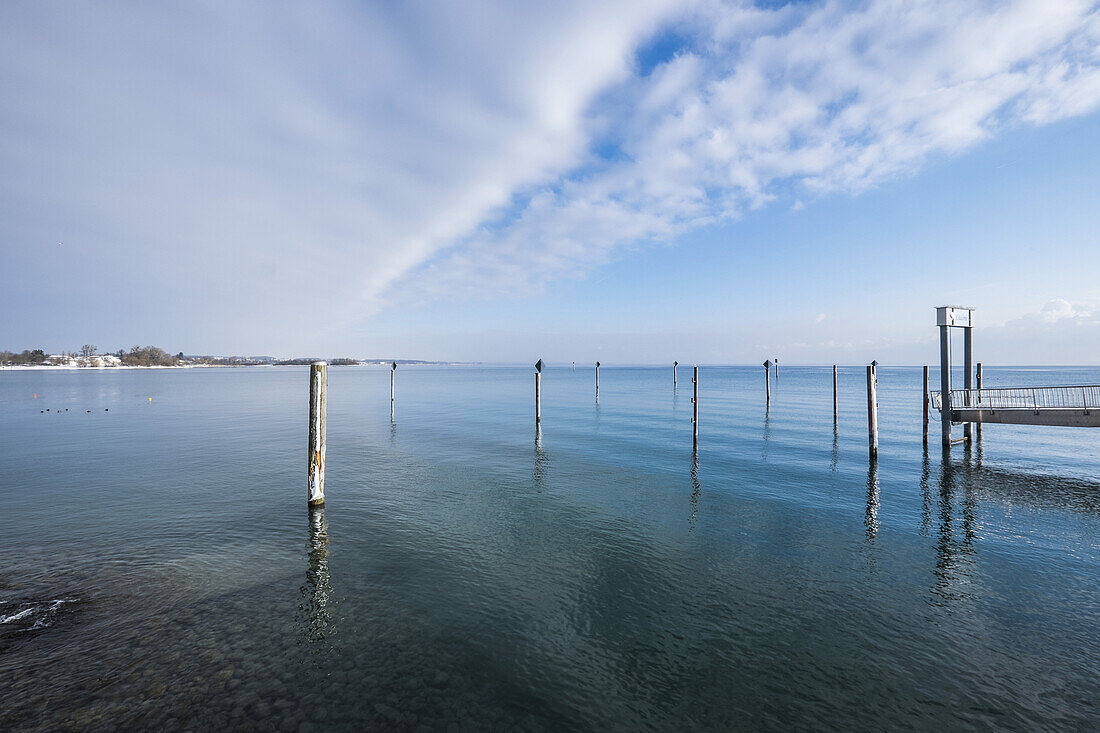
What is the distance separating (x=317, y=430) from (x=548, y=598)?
9676 mm

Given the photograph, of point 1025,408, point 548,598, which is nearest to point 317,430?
point 548,598

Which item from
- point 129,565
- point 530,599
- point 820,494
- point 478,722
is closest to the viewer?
point 478,722

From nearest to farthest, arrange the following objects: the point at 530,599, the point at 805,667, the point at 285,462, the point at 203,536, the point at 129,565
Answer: the point at 805,667 < the point at 530,599 < the point at 129,565 < the point at 203,536 < the point at 285,462

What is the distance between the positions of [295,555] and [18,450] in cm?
2444

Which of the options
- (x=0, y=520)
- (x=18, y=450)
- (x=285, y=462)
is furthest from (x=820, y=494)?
(x=18, y=450)

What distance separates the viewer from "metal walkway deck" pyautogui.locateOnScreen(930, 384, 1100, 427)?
750 inches

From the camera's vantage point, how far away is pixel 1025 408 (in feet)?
66.7

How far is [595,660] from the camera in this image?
7.00 meters

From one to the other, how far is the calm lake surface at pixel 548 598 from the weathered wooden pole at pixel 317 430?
2.24 ft

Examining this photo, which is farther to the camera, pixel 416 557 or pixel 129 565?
pixel 416 557

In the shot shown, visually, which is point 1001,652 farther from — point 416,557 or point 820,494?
point 416,557

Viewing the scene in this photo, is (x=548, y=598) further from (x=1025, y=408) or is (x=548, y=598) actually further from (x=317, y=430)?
(x=1025, y=408)

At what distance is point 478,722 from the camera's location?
5.83 meters

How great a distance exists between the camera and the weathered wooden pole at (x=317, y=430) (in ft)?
46.5
